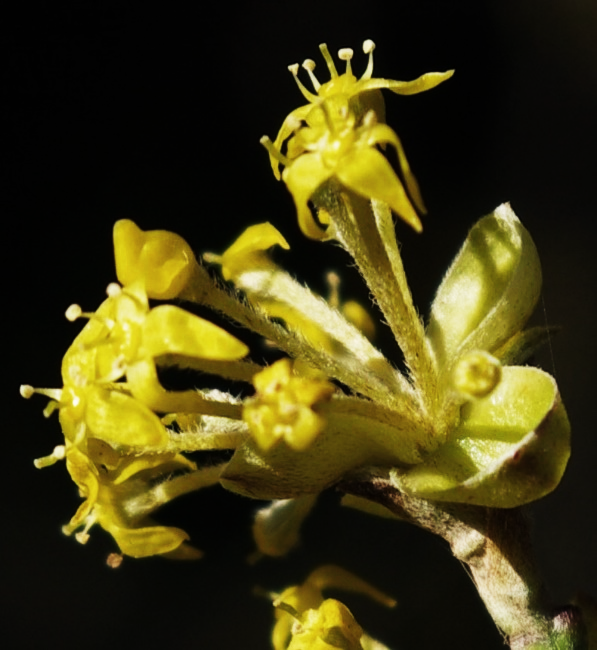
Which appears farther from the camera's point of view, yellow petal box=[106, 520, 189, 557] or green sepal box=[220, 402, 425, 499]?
yellow petal box=[106, 520, 189, 557]

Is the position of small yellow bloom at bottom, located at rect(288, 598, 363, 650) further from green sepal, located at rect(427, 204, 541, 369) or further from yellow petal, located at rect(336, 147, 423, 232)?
yellow petal, located at rect(336, 147, 423, 232)

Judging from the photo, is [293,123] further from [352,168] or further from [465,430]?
[465,430]

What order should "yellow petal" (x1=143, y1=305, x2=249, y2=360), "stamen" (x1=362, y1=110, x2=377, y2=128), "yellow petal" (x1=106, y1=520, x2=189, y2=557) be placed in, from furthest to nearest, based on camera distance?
"yellow petal" (x1=106, y1=520, x2=189, y2=557), "stamen" (x1=362, y1=110, x2=377, y2=128), "yellow petal" (x1=143, y1=305, x2=249, y2=360)

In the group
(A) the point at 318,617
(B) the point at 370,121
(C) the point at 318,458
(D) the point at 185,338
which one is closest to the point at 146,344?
(D) the point at 185,338

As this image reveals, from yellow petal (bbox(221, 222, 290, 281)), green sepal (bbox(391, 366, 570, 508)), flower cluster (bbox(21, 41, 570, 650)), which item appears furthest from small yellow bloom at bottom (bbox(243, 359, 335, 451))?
yellow petal (bbox(221, 222, 290, 281))

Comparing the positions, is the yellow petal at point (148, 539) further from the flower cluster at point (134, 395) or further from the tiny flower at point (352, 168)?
the tiny flower at point (352, 168)

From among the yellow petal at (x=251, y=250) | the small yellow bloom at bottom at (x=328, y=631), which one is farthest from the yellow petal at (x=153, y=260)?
the small yellow bloom at bottom at (x=328, y=631)

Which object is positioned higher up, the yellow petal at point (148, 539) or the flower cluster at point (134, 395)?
the flower cluster at point (134, 395)
